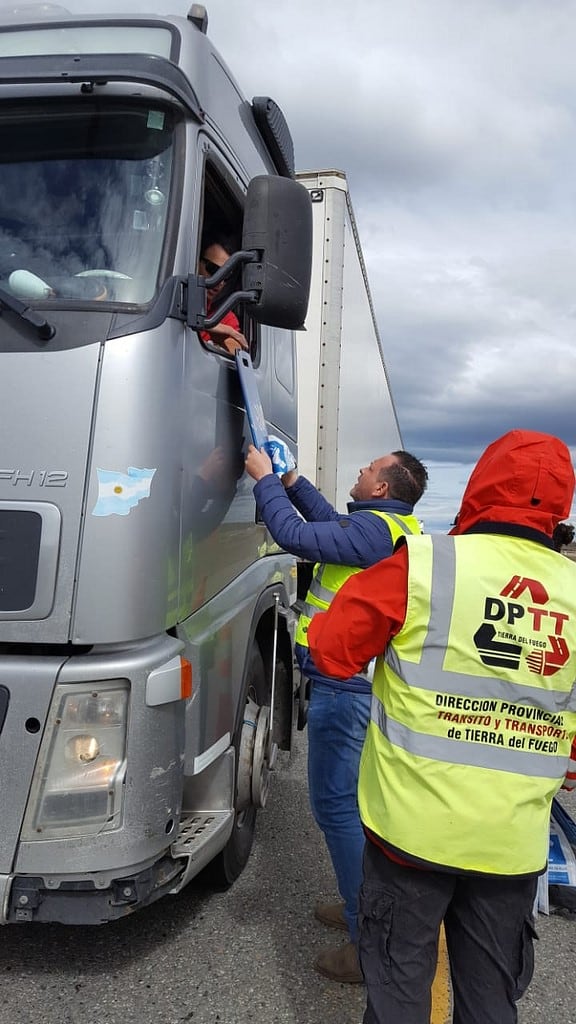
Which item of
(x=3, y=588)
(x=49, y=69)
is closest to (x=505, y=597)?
(x=3, y=588)

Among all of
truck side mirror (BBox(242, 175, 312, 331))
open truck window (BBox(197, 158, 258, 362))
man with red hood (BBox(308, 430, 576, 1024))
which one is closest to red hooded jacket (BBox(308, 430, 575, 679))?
man with red hood (BBox(308, 430, 576, 1024))

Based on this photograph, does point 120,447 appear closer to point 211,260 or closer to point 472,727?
point 211,260

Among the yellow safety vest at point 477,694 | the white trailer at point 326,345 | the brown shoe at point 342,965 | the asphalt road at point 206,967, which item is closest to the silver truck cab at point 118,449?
the asphalt road at point 206,967

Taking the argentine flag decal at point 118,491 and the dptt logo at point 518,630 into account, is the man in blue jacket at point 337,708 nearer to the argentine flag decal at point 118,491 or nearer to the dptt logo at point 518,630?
the argentine flag decal at point 118,491

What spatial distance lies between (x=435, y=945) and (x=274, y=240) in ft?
6.77

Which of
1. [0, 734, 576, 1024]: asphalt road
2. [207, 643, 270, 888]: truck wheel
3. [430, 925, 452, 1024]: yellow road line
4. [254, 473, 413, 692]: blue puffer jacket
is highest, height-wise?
[254, 473, 413, 692]: blue puffer jacket

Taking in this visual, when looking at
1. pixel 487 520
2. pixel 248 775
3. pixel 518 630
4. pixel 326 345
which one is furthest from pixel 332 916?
pixel 326 345

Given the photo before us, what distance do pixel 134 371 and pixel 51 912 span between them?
1.49 m

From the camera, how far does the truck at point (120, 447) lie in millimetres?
2090

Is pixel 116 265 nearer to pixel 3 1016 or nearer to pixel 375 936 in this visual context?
pixel 375 936

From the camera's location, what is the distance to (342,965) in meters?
2.76

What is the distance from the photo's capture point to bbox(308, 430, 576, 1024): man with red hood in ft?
5.89

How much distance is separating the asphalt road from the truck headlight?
85 cm

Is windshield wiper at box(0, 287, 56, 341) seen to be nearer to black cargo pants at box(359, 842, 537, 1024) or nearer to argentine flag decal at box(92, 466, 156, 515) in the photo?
argentine flag decal at box(92, 466, 156, 515)
